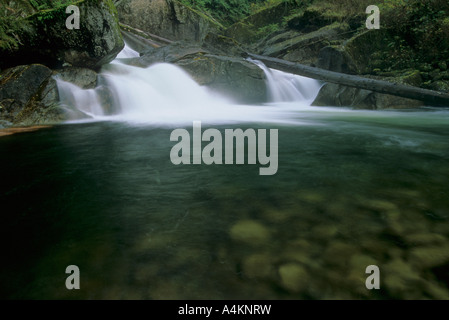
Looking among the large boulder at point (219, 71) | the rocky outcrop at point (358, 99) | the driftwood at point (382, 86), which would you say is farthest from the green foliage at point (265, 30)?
the rocky outcrop at point (358, 99)

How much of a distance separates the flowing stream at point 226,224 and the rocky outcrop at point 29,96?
121 inches

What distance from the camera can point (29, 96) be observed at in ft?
22.6

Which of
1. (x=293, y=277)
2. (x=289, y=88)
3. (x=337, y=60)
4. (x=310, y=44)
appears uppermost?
(x=310, y=44)

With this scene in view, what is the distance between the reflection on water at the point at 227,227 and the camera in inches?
52.2

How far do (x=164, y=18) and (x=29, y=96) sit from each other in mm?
15109

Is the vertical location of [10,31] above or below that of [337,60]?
below

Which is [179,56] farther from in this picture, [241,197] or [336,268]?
[336,268]

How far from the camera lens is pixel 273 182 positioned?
8.87 feet

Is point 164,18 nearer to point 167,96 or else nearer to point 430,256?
point 167,96

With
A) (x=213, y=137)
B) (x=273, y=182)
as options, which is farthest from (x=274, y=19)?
(x=273, y=182)

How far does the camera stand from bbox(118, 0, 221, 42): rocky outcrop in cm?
1859

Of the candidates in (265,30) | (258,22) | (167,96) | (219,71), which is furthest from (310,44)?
(258,22)

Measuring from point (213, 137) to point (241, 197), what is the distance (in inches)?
126

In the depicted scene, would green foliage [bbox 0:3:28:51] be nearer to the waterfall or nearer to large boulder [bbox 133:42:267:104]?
large boulder [bbox 133:42:267:104]
